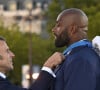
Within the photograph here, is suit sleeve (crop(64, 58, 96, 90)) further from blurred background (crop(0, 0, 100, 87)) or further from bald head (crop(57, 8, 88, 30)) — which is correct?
blurred background (crop(0, 0, 100, 87))

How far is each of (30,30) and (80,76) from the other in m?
51.0

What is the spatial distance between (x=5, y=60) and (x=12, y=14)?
337 ft

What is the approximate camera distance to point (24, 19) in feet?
344

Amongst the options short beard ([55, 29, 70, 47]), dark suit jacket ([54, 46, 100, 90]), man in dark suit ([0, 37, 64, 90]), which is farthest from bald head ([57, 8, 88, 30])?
man in dark suit ([0, 37, 64, 90])

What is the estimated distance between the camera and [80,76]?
6195 mm

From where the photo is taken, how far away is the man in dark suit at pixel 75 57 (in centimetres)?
620

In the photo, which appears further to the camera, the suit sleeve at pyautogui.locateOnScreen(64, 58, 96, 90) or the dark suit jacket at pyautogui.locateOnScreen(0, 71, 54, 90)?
the dark suit jacket at pyautogui.locateOnScreen(0, 71, 54, 90)

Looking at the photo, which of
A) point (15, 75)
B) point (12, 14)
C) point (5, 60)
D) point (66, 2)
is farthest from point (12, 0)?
point (5, 60)

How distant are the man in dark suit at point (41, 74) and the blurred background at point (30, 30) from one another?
8181mm

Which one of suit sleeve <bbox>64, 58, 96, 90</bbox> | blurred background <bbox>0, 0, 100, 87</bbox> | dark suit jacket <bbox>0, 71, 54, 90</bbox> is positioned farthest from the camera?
blurred background <bbox>0, 0, 100, 87</bbox>

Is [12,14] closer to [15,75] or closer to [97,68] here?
[15,75]

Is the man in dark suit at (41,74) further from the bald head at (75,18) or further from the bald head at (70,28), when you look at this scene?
the bald head at (75,18)

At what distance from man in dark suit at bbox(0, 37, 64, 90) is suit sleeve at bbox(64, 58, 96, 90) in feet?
0.79

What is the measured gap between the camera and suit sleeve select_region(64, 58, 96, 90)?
20.3 ft
